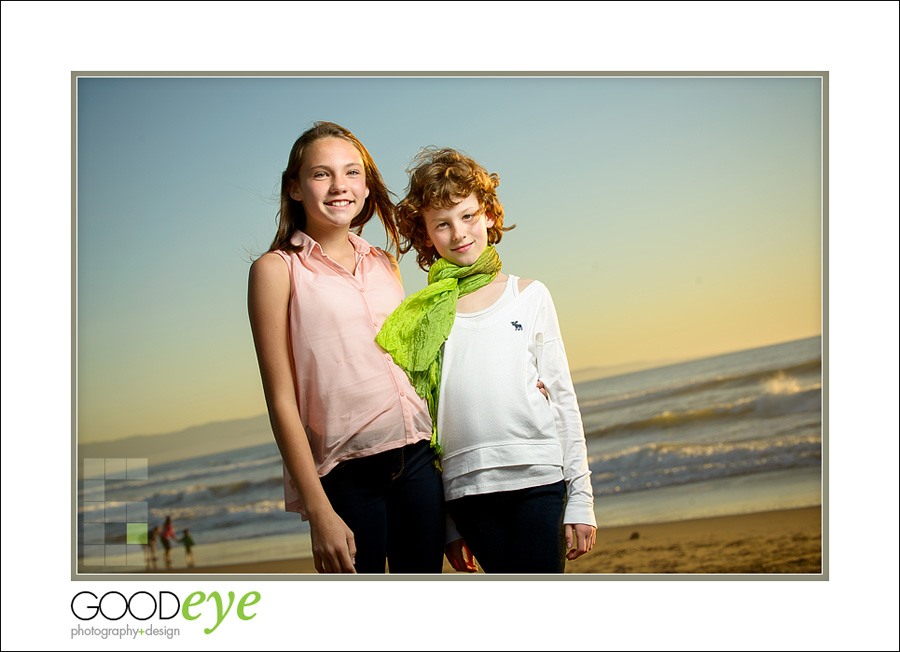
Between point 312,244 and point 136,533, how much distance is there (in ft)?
3.81

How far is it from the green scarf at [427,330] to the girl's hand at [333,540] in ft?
1.18

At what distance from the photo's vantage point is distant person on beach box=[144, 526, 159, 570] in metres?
2.51

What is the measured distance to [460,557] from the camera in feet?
7.86

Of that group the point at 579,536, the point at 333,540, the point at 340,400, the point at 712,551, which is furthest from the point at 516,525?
the point at 712,551

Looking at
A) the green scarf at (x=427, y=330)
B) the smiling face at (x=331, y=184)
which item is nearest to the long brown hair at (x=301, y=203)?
the smiling face at (x=331, y=184)

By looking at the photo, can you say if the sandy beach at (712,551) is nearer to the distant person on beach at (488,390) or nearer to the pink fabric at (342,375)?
the distant person on beach at (488,390)

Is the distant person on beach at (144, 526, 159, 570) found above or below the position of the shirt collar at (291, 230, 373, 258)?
below

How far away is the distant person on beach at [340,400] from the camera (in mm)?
2211

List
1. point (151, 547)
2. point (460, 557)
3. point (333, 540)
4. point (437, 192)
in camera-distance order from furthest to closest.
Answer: point (151, 547) → point (460, 557) → point (437, 192) → point (333, 540)

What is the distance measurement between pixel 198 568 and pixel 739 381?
194 centimetres

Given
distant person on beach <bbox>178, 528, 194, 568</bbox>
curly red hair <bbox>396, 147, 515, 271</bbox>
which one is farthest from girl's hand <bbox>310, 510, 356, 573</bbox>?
curly red hair <bbox>396, 147, 515, 271</bbox>

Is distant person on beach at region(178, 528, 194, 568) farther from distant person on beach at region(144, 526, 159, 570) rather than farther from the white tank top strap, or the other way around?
the white tank top strap

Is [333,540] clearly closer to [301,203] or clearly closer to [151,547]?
[151,547]

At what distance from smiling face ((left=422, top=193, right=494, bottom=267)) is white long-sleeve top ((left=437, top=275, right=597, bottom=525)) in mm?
179
